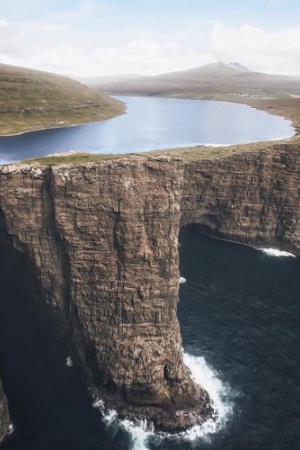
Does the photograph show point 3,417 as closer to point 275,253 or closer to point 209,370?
point 209,370

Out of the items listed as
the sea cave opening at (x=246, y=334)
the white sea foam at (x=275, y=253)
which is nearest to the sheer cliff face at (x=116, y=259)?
the sea cave opening at (x=246, y=334)

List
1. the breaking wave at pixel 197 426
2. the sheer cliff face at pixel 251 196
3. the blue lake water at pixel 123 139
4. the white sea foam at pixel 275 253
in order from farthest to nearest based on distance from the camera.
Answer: the blue lake water at pixel 123 139, the white sea foam at pixel 275 253, the sheer cliff face at pixel 251 196, the breaking wave at pixel 197 426

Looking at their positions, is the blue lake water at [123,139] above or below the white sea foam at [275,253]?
above

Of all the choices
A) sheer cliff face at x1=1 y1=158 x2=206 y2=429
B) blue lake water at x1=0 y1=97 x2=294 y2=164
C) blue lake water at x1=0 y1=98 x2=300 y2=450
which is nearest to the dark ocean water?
blue lake water at x1=0 y1=98 x2=300 y2=450

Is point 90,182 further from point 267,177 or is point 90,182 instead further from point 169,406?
point 267,177

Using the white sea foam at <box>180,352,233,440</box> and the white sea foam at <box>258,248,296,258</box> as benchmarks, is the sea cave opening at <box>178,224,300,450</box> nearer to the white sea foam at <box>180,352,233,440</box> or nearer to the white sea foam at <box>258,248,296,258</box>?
the white sea foam at <box>180,352,233,440</box>

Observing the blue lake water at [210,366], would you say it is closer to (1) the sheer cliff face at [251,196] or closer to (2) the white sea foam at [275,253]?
(2) the white sea foam at [275,253]
